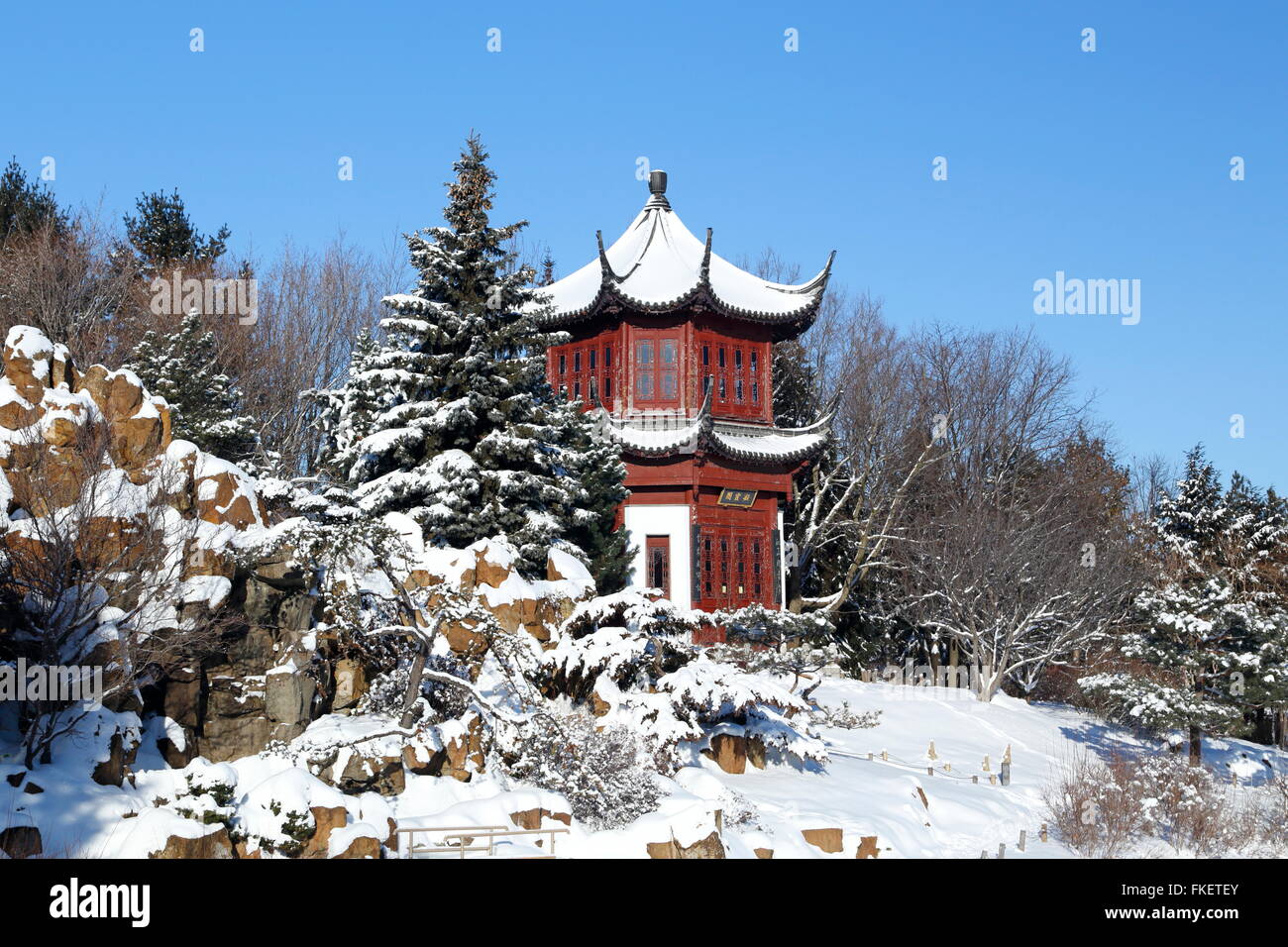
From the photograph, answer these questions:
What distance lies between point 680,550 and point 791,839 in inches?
461

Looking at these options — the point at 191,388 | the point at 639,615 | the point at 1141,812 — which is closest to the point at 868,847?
the point at 639,615

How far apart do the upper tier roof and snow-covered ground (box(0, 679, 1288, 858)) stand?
28.2 ft

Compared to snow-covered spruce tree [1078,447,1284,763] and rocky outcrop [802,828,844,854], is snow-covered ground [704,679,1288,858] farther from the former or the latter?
snow-covered spruce tree [1078,447,1284,763]

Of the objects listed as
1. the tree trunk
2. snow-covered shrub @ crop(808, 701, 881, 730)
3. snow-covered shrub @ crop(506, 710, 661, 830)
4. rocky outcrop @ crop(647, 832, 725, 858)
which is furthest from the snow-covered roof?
rocky outcrop @ crop(647, 832, 725, 858)

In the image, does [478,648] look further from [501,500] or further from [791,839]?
[791,839]

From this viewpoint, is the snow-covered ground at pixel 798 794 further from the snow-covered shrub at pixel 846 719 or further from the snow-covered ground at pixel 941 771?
the snow-covered shrub at pixel 846 719

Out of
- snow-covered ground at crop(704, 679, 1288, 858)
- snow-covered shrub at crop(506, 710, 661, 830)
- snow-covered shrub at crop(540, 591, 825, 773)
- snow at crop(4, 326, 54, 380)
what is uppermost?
snow at crop(4, 326, 54, 380)

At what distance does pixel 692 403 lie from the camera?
82.9 feet

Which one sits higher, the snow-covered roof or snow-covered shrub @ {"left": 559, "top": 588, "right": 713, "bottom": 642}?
the snow-covered roof

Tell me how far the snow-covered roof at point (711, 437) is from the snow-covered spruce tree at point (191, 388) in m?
7.68

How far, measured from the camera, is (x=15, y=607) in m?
11.4

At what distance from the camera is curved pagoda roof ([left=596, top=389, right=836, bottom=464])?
23859 mm

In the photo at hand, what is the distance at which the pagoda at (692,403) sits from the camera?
24.3 meters
